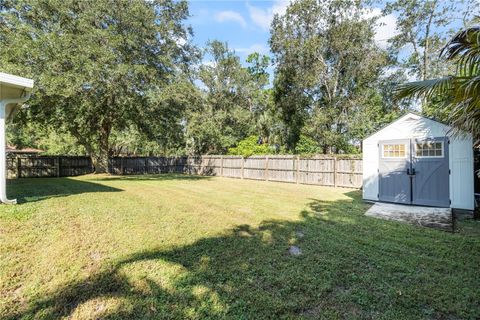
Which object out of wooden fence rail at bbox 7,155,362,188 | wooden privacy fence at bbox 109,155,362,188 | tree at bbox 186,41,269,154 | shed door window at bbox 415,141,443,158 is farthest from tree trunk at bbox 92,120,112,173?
shed door window at bbox 415,141,443,158

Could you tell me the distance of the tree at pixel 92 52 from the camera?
9680 mm

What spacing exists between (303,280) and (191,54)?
14191 millimetres

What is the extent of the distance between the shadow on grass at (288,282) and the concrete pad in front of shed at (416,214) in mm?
1008

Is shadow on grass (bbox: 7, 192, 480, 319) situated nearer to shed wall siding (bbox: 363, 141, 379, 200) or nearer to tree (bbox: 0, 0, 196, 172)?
shed wall siding (bbox: 363, 141, 379, 200)

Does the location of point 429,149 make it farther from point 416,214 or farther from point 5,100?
point 5,100

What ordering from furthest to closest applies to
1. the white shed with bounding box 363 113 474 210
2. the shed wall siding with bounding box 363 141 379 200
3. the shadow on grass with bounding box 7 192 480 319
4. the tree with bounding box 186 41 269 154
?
the tree with bounding box 186 41 269 154 < the shed wall siding with bounding box 363 141 379 200 < the white shed with bounding box 363 113 474 210 < the shadow on grass with bounding box 7 192 480 319

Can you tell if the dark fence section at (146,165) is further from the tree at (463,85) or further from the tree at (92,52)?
the tree at (463,85)

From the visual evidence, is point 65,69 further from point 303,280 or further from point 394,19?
point 394,19

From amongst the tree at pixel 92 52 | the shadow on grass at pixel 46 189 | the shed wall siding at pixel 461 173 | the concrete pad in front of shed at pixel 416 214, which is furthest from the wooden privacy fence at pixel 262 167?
the shadow on grass at pixel 46 189

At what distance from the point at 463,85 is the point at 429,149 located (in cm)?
393

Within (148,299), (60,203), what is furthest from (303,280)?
(60,203)

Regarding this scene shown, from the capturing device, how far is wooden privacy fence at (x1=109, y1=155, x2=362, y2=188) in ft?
36.8

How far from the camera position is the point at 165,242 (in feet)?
12.5

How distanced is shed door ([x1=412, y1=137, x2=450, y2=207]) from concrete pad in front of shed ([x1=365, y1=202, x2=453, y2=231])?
0.31 meters
